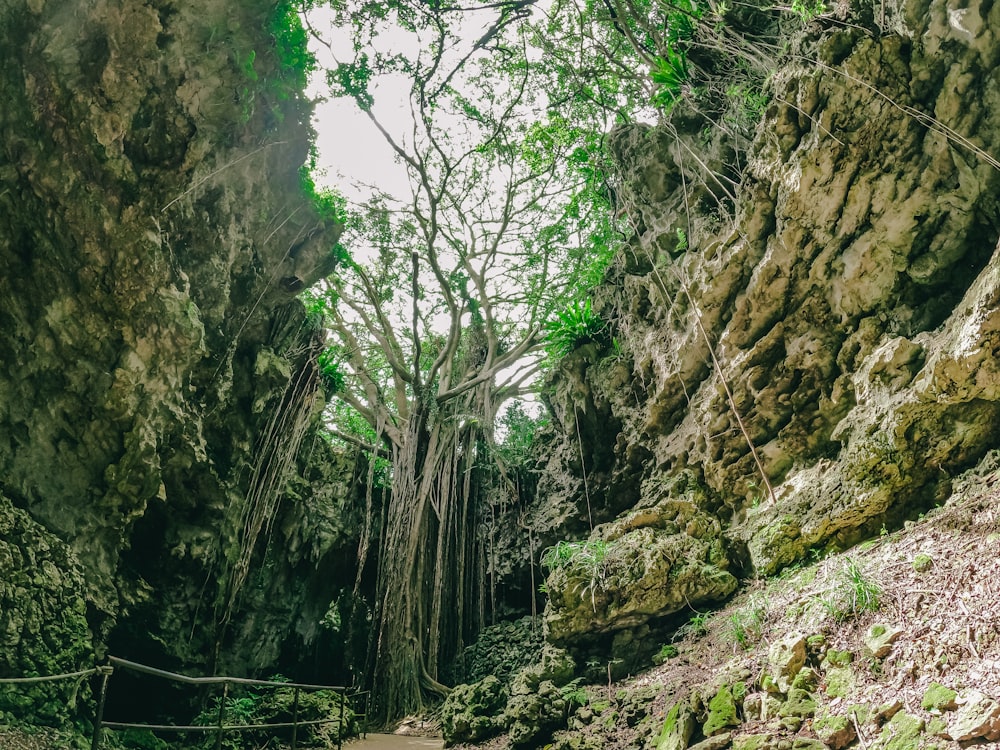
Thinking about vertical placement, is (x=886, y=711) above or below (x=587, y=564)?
below

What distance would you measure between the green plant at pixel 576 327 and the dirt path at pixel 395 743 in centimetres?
397

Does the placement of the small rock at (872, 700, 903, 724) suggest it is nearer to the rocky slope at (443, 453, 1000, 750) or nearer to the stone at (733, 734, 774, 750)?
the rocky slope at (443, 453, 1000, 750)

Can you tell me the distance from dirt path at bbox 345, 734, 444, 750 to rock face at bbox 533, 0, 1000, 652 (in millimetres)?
1548

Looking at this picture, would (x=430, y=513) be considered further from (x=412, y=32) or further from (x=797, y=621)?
(x=412, y=32)

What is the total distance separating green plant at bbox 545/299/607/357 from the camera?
6.25 m

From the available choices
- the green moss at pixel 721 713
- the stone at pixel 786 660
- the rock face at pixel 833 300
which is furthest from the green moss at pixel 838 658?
the rock face at pixel 833 300

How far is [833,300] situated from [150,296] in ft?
16.1

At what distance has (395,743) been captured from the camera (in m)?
4.84

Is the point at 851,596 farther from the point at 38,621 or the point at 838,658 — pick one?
the point at 38,621

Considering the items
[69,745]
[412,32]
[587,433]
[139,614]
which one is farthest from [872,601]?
[412,32]

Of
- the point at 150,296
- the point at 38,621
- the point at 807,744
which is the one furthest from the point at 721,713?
the point at 150,296

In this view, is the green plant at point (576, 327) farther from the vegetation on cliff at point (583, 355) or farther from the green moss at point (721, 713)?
the green moss at point (721, 713)

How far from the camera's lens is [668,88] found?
203 inches

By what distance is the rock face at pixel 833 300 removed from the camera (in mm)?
3223
